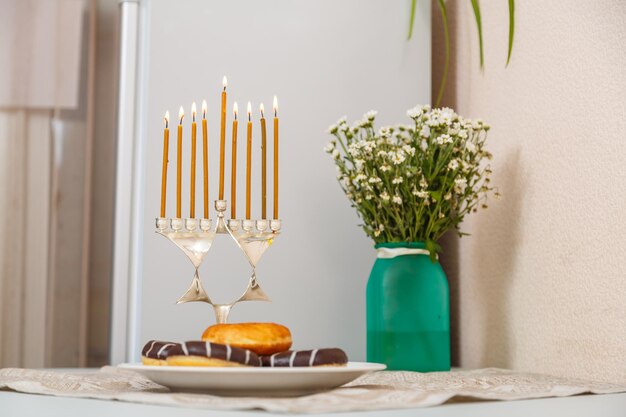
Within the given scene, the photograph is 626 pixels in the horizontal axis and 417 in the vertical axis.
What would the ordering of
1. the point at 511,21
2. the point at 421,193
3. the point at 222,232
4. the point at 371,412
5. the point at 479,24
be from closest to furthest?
the point at 371,412 → the point at 222,232 → the point at 421,193 → the point at 511,21 → the point at 479,24

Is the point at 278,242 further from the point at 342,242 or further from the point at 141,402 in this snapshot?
the point at 141,402

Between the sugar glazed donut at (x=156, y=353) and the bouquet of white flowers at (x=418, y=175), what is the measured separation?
49 centimetres

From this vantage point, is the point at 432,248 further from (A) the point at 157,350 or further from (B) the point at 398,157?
(A) the point at 157,350

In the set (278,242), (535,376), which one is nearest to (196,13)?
(278,242)

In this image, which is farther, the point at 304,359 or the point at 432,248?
the point at 432,248

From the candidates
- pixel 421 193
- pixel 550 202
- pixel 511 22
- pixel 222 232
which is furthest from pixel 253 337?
pixel 511 22

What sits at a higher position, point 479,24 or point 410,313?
point 479,24

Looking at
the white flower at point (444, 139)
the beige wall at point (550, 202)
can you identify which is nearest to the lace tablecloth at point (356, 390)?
the beige wall at point (550, 202)

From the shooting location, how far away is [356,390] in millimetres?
802

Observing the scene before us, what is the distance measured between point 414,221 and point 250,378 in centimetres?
56

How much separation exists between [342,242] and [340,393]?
672 millimetres

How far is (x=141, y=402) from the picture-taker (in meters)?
0.73

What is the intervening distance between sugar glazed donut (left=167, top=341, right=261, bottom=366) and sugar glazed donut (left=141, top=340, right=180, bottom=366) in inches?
0.8

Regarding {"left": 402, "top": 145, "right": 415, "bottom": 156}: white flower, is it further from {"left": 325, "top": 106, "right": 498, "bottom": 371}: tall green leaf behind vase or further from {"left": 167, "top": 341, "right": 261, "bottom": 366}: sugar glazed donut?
{"left": 167, "top": 341, "right": 261, "bottom": 366}: sugar glazed donut
